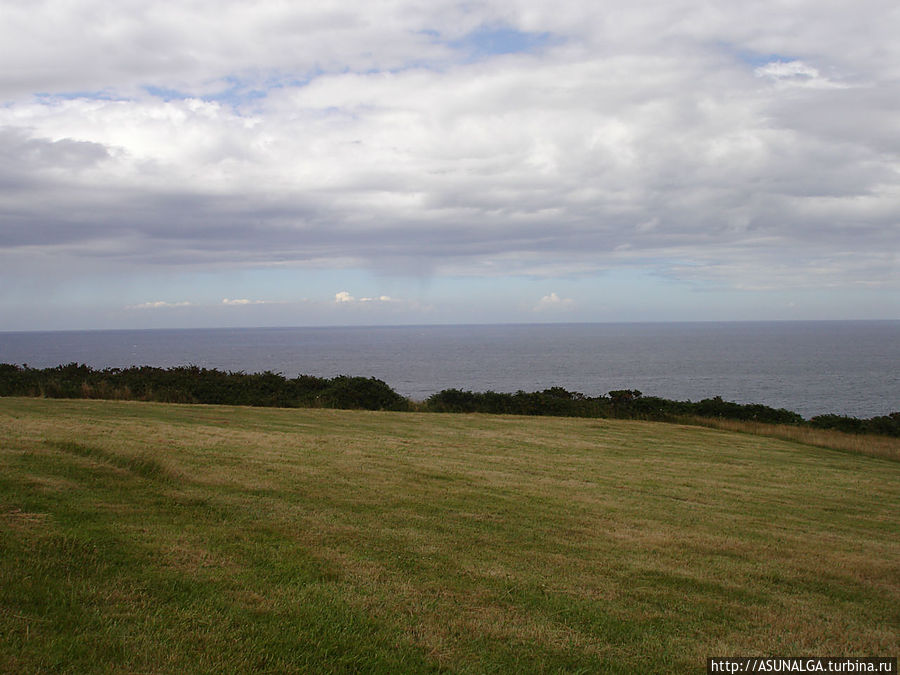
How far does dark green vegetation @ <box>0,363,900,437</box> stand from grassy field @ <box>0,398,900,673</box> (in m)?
12.3

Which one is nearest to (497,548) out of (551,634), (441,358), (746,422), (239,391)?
(551,634)

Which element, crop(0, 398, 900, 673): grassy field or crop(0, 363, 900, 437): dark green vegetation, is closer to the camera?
crop(0, 398, 900, 673): grassy field

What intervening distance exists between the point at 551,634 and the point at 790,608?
302 centimetres

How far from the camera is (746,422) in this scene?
102 ft

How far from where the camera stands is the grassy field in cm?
548

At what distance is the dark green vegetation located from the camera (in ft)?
82.4

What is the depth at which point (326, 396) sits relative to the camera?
28.7 m

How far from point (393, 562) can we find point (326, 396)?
2163 centimetres

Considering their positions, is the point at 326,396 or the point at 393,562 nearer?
the point at 393,562

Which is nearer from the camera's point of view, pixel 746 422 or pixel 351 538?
pixel 351 538

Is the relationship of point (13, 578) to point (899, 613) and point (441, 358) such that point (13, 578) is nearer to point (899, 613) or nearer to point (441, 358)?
point (899, 613)

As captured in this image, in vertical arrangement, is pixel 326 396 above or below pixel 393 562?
above

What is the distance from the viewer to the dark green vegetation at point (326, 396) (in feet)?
82.4

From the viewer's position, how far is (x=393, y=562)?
7.52 metres
